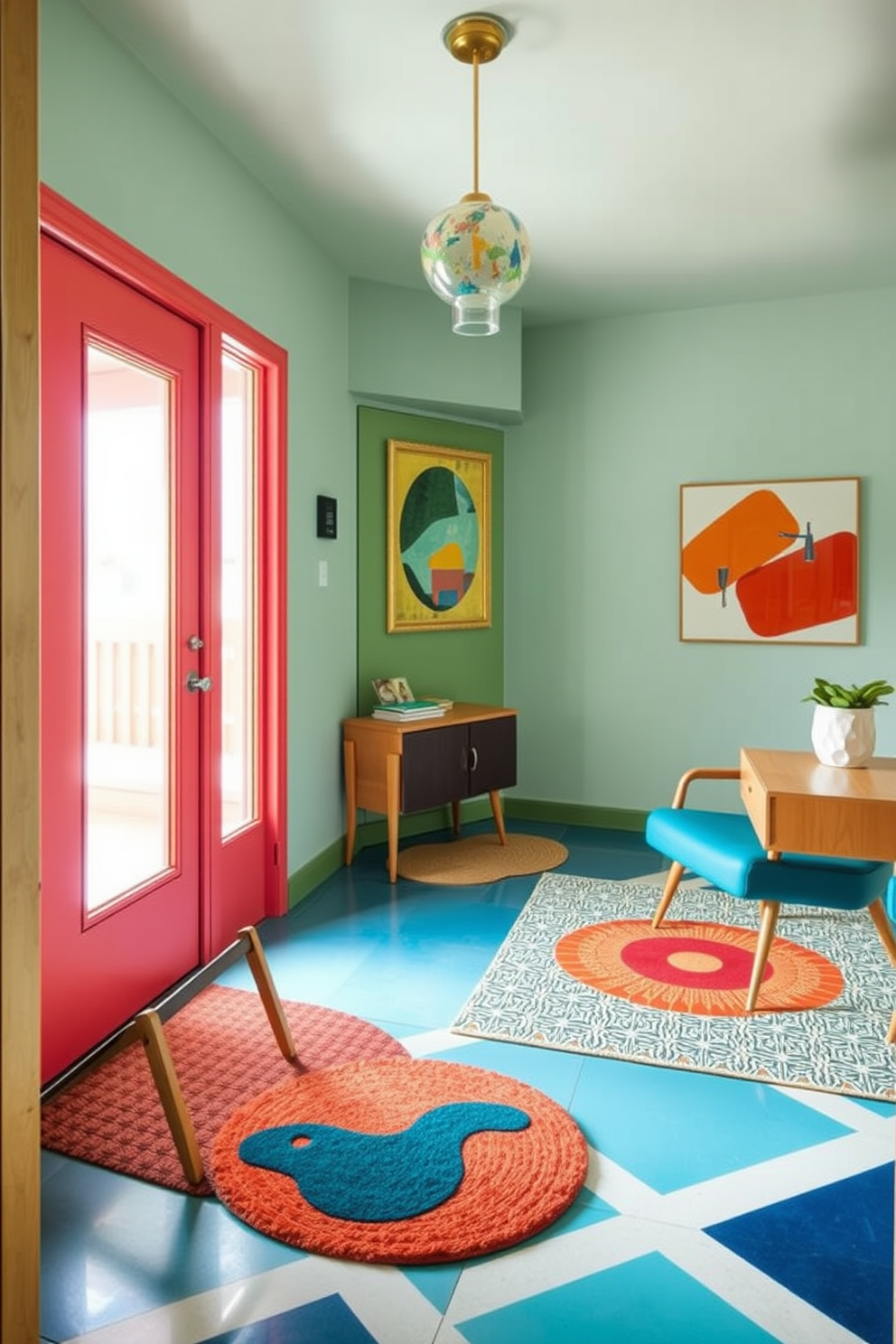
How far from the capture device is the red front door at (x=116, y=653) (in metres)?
2.21

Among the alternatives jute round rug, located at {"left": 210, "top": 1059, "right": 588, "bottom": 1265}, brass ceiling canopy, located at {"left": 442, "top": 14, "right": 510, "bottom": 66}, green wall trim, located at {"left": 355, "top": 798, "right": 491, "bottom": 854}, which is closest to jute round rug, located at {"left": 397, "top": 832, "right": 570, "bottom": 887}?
green wall trim, located at {"left": 355, "top": 798, "right": 491, "bottom": 854}

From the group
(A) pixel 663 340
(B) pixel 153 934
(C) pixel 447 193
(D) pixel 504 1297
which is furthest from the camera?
(A) pixel 663 340

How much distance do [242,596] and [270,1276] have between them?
2193mm

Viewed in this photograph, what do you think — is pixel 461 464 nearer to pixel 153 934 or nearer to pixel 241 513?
pixel 241 513

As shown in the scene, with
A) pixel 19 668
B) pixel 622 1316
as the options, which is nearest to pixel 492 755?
pixel 622 1316

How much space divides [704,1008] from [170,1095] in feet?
5.05

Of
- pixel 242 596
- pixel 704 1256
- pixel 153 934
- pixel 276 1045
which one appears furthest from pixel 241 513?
pixel 704 1256

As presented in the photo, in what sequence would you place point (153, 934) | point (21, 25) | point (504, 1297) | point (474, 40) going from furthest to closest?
point (153, 934)
point (474, 40)
point (504, 1297)
point (21, 25)

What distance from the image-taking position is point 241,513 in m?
3.29

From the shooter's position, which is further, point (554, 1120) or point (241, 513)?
point (241, 513)

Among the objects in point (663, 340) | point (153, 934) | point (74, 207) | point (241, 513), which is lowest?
point (153, 934)

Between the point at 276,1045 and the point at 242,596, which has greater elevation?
the point at 242,596

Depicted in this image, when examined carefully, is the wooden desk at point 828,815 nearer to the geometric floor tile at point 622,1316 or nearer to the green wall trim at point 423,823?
the geometric floor tile at point 622,1316

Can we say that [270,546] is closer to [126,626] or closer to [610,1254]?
[126,626]
